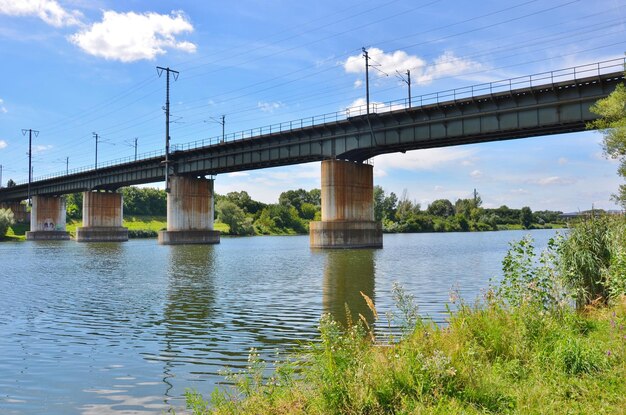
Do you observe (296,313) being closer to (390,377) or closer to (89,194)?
(390,377)

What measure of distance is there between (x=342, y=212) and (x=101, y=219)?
70.8 m

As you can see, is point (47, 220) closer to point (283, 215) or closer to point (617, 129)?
point (283, 215)

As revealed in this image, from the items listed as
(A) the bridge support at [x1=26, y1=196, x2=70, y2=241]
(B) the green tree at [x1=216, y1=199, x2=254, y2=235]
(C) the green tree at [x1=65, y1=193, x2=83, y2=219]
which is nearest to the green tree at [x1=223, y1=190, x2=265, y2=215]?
(B) the green tree at [x1=216, y1=199, x2=254, y2=235]

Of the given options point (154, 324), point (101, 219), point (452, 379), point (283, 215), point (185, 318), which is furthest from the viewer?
point (283, 215)

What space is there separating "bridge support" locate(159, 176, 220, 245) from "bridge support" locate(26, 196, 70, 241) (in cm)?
5370

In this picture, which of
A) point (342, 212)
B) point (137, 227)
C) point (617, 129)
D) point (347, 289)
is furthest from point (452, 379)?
point (137, 227)

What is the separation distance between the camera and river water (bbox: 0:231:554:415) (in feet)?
31.5

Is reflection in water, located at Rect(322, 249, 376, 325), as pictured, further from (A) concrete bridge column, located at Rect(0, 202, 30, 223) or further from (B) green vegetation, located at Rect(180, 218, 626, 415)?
(A) concrete bridge column, located at Rect(0, 202, 30, 223)

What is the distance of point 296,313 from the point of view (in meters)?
18.4

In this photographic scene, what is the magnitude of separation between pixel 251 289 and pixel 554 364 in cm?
1927

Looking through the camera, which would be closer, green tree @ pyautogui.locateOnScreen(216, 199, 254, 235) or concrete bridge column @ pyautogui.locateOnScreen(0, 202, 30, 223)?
green tree @ pyautogui.locateOnScreen(216, 199, 254, 235)

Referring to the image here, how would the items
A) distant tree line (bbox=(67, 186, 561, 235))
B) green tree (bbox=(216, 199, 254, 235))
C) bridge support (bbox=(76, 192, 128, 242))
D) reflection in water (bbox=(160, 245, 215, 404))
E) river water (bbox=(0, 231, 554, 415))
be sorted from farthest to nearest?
distant tree line (bbox=(67, 186, 561, 235)) < green tree (bbox=(216, 199, 254, 235)) < bridge support (bbox=(76, 192, 128, 242)) < reflection in water (bbox=(160, 245, 215, 404)) < river water (bbox=(0, 231, 554, 415))

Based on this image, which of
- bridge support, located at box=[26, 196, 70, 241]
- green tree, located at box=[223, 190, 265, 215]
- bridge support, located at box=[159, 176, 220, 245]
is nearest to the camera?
bridge support, located at box=[159, 176, 220, 245]

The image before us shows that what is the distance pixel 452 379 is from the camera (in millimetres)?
7039
